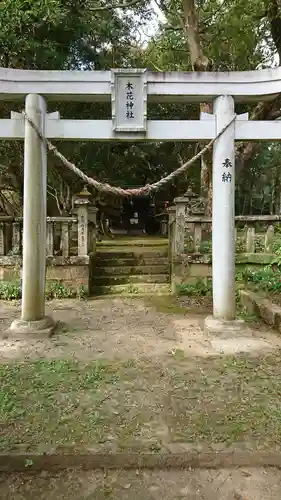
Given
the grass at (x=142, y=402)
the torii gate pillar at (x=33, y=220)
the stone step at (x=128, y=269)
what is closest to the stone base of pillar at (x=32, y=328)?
the torii gate pillar at (x=33, y=220)

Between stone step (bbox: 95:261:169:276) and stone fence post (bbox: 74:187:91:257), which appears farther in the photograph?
stone step (bbox: 95:261:169:276)

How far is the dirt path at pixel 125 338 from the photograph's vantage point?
459 cm

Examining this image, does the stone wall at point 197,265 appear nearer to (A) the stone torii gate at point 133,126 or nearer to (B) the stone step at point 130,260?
(B) the stone step at point 130,260

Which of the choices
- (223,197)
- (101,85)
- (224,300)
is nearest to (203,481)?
(224,300)

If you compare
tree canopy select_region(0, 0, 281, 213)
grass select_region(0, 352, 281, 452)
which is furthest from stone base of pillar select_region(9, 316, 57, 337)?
tree canopy select_region(0, 0, 281, 213)

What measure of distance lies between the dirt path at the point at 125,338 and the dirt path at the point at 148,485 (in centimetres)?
205

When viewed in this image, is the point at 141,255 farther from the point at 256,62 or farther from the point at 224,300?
the point at 256,62

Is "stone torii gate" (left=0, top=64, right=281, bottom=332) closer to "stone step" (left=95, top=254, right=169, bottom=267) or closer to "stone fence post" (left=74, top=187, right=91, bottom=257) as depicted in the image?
"stone fence post" (left=74, top=187, right=91, bottom=257)

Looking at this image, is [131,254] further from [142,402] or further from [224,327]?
[142,402]

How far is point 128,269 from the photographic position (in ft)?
30.4

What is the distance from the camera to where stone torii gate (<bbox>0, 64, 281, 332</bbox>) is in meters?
5.11

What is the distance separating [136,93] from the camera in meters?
5.13

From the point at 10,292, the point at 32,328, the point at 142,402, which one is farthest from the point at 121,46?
the point at 142,402

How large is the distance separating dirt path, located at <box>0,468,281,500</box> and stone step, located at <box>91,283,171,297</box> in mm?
5917
